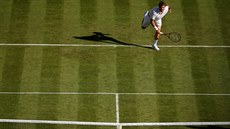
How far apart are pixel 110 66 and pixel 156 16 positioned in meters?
2.85

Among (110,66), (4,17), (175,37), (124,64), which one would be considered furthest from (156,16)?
(4,17)

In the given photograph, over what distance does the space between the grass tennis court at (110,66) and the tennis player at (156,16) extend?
90 cm

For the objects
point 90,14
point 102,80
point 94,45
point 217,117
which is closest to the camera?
point 217,117

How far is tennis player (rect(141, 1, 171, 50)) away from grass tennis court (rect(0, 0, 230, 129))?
2.96 feet

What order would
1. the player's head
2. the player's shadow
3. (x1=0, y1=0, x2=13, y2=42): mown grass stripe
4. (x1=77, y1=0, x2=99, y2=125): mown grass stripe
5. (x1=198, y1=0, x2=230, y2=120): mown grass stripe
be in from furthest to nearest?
1. (x1=0, y1=0, x2=13, y2=42): mown grass stripe
2. the player's shadow
3. the player's head
4. (x1=198, y1=0, x2=230, y2=120): mown grass stripe
5. (x1=77, y1=0, x2=99, y2=125): mown grass stripe

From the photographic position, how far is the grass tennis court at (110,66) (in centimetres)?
1703

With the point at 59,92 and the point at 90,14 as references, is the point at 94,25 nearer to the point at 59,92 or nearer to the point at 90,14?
the point at 90,14

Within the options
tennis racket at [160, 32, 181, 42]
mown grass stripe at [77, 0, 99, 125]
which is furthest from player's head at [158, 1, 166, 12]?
mown grass stripe at [77, 0, 99, 125]

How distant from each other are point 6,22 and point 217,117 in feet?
34.0

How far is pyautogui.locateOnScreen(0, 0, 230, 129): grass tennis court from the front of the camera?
671 inches

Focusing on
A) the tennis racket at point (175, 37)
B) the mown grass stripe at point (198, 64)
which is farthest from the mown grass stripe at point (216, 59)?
the tennis racket at point (175, 37)

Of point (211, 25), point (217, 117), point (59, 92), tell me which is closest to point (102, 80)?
point (59, 92)

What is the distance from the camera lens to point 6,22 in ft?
68.3

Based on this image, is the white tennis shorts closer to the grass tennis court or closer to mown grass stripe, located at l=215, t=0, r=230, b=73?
the grass tennis court
